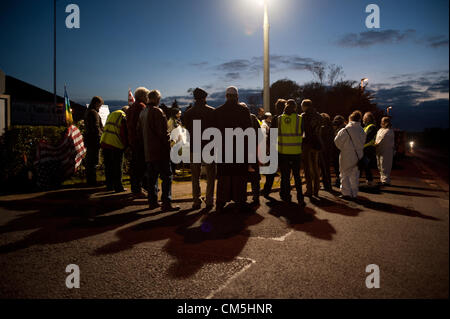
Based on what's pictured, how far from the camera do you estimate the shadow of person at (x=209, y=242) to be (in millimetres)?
3527

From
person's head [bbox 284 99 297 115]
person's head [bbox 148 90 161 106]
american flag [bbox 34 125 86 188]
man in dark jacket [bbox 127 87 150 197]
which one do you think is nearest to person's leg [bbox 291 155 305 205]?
person's head [bbox 284 99 297 115]

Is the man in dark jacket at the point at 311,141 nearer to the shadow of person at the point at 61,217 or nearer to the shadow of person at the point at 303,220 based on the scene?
the shadow of person at the point at 303,220

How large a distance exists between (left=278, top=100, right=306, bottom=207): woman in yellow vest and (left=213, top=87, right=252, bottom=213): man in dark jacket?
3.33 ft

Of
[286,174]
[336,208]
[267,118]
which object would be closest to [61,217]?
[286,174]

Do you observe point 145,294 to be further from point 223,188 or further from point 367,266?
point 223,188

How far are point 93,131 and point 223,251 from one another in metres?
5.36

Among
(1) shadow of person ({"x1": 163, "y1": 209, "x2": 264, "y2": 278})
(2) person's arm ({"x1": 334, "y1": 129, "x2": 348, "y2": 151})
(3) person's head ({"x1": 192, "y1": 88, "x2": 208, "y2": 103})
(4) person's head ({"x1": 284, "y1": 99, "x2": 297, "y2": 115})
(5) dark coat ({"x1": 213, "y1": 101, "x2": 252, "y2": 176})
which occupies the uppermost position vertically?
(3) person's head ({"x1": 192, "y1": 88, "x2": 208, "y2": 103})

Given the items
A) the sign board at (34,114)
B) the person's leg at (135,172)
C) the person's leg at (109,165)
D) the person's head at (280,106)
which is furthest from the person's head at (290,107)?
the sign board at (34,114)

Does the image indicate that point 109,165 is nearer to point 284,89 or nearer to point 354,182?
point 354,182

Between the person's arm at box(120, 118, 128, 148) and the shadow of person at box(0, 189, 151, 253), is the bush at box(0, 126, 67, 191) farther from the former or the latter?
the person's arm at box(120, 118, 128, 148)

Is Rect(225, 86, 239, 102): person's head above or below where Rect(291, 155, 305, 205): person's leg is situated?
above

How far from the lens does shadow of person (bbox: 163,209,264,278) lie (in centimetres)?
Result: 353

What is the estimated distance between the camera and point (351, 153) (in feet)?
23.5

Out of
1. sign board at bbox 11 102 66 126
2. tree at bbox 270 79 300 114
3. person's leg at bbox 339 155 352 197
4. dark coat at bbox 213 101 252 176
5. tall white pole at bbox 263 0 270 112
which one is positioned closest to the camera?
dark coat at bbox 213 101 252 176
